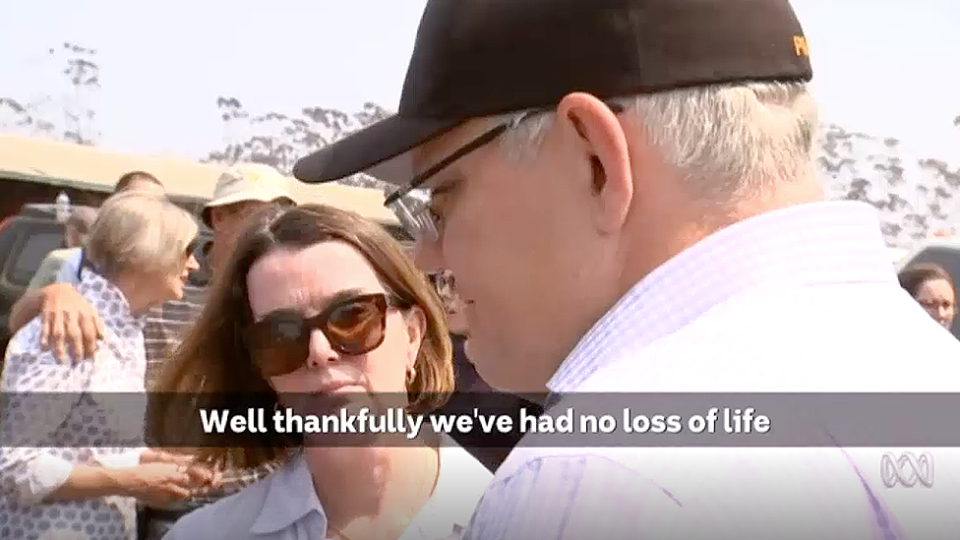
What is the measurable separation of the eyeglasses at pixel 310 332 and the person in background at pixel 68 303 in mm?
480

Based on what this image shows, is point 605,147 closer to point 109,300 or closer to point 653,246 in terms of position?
point 653,246

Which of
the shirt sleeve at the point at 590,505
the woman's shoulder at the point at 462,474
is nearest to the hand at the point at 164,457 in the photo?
the woman's shoulder at the point at 462,474

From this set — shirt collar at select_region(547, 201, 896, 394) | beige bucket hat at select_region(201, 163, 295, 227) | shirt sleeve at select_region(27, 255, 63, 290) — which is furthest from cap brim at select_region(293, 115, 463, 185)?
shirt sleeve at select_region(27, 255, 63, 290)

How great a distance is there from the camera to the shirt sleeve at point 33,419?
5.01ft

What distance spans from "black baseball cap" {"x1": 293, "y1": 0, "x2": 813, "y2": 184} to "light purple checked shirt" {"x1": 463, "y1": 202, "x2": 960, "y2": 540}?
10cm

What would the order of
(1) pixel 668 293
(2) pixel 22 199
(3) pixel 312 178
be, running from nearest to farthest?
1. (1) pixel 668 293
2. (3) pixel 312 178
3. (2) pixel 22 199

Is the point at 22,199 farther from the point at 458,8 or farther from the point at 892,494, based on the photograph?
the point at 892,494

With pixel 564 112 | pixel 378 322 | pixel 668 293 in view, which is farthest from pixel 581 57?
pixel 378 322

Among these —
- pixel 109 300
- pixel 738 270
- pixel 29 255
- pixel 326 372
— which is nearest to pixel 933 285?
pixel 326 372

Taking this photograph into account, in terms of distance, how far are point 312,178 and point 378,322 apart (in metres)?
0.44

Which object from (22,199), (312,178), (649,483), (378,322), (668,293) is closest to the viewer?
(649,483)

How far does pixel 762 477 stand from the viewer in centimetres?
49

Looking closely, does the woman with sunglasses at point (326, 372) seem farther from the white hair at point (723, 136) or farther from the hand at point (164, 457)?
the white hair at point (723, 136)

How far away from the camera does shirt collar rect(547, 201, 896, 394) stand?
0.56 m
